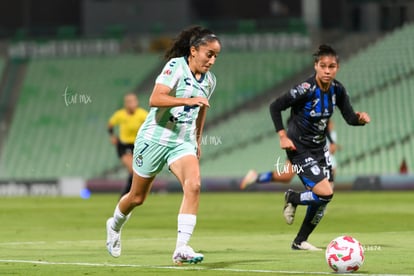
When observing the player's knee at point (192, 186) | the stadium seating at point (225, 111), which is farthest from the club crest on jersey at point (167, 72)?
the stadium seating at point (225, 111)

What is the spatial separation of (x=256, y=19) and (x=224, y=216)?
892 inches

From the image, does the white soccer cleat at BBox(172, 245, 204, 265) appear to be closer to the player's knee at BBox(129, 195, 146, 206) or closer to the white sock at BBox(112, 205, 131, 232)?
the player's knee at BBox(129, 195, 146, 206)

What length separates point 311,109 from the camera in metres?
13.1

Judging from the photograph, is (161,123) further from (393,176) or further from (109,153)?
(109,153)

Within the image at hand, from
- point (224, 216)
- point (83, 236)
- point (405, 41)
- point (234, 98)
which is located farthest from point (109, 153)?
point (83, 236)

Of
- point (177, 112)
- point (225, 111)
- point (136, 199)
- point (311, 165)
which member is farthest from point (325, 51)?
point (225, 111)

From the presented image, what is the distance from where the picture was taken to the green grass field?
35.2 ft

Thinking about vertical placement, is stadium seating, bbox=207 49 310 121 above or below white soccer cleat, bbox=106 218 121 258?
above

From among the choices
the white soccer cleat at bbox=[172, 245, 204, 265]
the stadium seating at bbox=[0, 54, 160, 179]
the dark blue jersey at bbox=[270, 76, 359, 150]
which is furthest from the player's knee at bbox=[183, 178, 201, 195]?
the stadium seating at bbox=[0, 54, 160, 179]

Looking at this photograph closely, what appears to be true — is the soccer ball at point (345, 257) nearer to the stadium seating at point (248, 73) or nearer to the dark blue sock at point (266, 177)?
the dark blue sock at point (266, 177)

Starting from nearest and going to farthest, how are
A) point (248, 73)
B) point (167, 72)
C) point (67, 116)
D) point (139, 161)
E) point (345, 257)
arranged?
point (345, 257) → point (167, 72) → point (139, 161) → point (248, 73) → point (67, 116)

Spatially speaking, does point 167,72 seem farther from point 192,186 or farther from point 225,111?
point 225,111

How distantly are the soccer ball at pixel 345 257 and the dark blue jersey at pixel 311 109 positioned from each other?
2.94 metres

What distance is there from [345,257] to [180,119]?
229 centimetres
